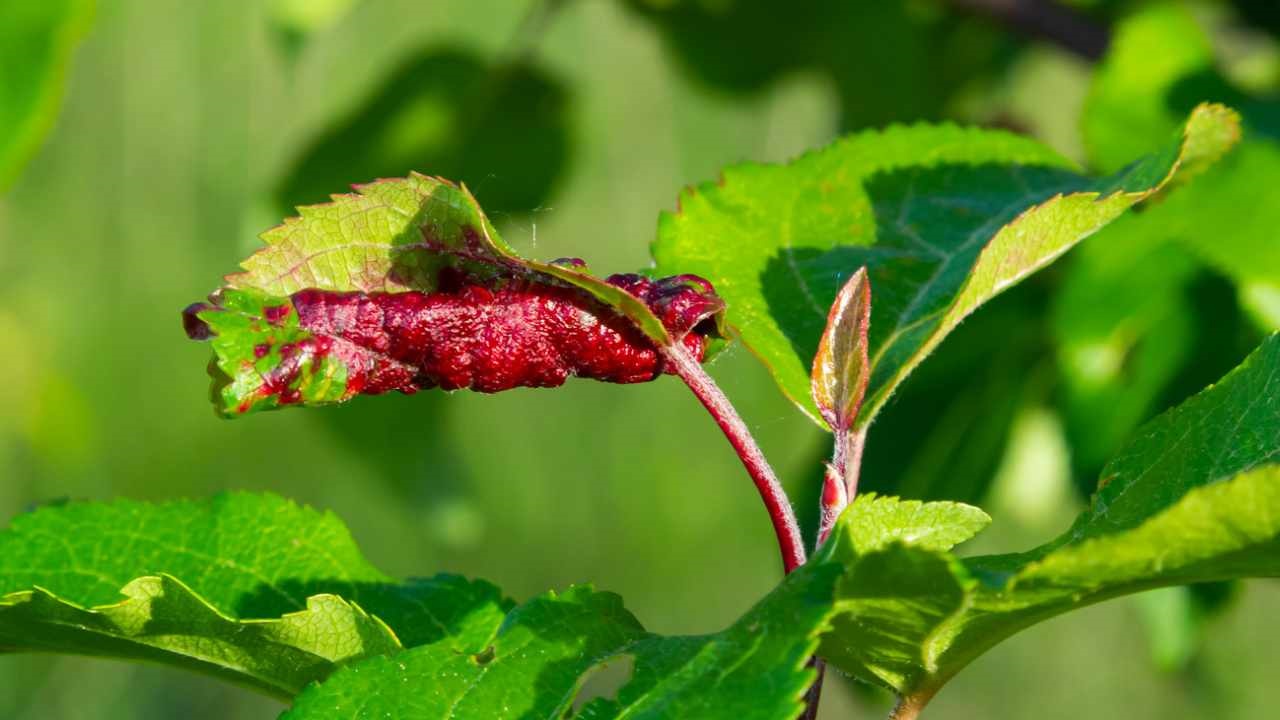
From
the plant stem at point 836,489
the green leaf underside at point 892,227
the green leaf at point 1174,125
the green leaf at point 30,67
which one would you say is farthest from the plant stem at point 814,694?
the green leaf at point 30,67

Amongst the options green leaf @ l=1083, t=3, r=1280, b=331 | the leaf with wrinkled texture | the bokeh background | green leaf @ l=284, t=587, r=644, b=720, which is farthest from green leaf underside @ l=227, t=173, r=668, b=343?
green leaf @ l=1083, t=3, r=1280, b=331

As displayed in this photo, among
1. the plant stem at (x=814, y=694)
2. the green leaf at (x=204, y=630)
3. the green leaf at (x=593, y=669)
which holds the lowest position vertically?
the green leaf at (x=204, y=630)

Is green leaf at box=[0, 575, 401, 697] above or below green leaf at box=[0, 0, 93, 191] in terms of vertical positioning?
below

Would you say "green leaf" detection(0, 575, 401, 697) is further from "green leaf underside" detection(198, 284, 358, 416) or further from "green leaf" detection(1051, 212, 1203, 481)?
"green leaf" detection(1051, 212, 1203, 481)

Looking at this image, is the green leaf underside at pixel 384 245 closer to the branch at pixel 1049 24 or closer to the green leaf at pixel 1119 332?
the green leaf at pixel 1119 332

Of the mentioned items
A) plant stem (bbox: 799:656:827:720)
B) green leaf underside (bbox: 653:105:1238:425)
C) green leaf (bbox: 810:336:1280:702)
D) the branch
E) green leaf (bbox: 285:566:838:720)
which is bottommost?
green leaf (bbox: 285:566:838:720)

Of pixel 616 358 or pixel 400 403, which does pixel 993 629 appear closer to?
pixel 616 358

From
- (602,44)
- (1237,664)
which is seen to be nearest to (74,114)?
(602,44)
